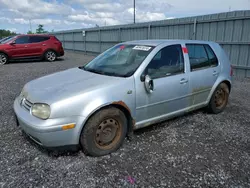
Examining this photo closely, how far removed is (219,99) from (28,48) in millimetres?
11221

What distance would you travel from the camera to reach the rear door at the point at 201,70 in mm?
3756

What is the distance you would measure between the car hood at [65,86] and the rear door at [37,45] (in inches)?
402

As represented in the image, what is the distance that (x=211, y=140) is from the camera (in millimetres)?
3350

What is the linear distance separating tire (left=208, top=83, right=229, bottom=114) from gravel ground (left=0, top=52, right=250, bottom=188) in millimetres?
509

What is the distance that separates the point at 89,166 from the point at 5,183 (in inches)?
36.4

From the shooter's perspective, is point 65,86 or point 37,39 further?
point 37,39

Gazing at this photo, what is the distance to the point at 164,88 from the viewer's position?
3270 millimetres

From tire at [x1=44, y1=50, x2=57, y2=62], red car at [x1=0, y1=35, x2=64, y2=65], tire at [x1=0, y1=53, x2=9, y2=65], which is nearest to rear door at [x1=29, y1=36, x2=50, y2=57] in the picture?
red car at [x1=0, y1=35, x2=64, y2=65]

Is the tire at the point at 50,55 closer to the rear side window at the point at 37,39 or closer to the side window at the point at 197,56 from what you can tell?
the rear side window at the point at 37,39

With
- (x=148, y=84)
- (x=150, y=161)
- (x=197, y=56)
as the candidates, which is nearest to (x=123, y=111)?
(x=148, y=84)

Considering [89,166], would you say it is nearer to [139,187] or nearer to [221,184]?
[139,187]

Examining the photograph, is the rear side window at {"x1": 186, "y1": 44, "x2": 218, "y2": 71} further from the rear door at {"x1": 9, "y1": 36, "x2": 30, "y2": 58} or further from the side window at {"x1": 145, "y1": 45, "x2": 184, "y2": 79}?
the rear door at {"x1": 9, "y1": 36, "x2": 30, "y2": 58}

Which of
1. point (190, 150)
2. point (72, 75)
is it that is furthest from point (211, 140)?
point (72, 75)

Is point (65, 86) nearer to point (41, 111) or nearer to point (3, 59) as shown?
point (41, 111)
